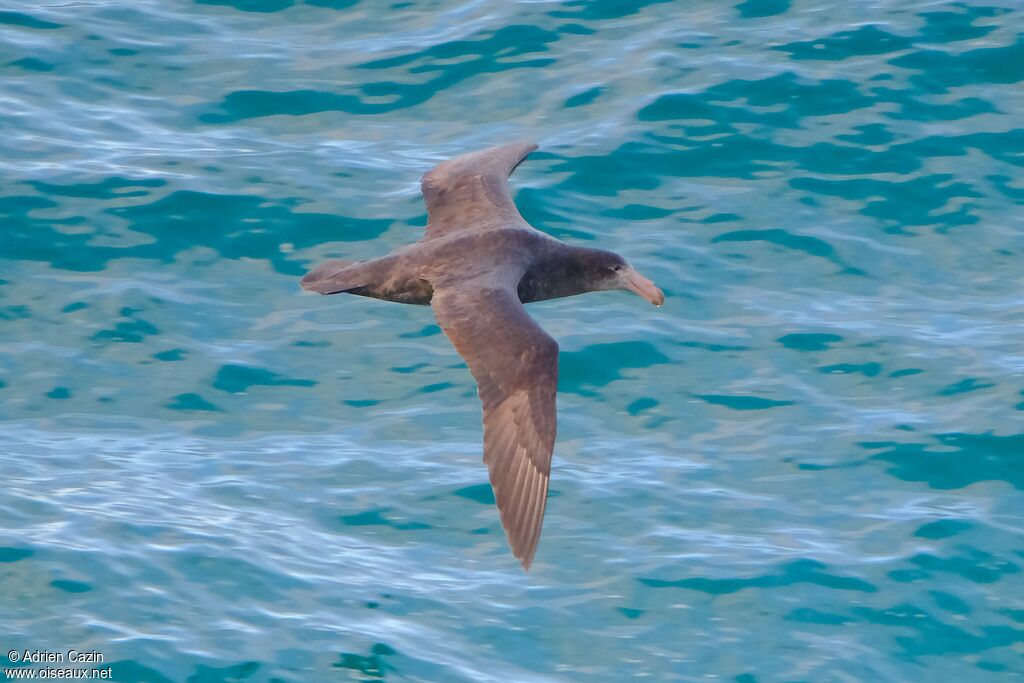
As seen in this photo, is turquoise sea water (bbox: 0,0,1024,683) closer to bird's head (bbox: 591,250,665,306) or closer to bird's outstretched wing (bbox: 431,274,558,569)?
bird's outstretched wing (bbox: 431,274,558,569)

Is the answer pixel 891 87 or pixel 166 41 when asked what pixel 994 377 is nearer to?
pixel 891 87

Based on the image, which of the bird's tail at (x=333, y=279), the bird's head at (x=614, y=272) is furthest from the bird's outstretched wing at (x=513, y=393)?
the bird's head at (x=614, y=272)

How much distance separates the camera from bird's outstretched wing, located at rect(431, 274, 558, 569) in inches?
336

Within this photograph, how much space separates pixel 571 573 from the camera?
31.4ft

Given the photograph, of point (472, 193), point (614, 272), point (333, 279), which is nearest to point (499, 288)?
point (333, 279)

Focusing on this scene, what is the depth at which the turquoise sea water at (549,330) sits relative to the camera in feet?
30.1

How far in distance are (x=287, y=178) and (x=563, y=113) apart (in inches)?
99.8

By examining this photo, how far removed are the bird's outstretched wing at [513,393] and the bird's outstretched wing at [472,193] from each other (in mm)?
1281

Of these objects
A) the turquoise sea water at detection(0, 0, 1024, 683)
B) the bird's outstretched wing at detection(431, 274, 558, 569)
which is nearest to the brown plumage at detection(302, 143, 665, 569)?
the bird's outstretched wing at detection(431, 274, 558, 569)

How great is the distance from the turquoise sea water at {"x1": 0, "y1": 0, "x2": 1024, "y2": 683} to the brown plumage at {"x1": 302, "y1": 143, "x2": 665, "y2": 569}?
43.6 inches

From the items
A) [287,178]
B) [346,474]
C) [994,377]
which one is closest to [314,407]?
[346,474]

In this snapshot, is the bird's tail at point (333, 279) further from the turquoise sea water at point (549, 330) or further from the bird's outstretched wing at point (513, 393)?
the turquoise sea water at point (549, 330)

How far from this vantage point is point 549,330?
11539mm

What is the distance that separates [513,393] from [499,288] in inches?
27.0
